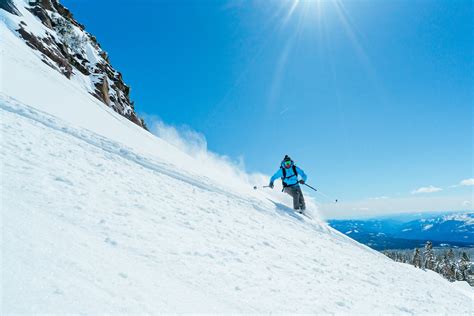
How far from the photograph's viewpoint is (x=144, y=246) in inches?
177

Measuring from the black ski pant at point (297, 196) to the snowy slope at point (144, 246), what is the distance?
Result: 369 cm

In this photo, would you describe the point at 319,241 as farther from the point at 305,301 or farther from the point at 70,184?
the point at 70,184

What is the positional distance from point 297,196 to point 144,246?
11.4 m

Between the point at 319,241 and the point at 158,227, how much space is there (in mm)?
6029

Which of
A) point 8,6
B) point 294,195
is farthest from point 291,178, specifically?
point 8,6

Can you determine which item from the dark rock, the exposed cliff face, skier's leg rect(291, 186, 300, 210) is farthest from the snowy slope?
the dark rock

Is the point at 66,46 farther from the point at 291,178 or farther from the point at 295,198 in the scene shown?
the point at 295,198

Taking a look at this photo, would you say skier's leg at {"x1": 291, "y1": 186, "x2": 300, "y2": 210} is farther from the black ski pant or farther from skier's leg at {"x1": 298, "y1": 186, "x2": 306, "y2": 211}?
skier's leg at {"x1": 298, "y1": 186, "x2": 306, "y2": 211}

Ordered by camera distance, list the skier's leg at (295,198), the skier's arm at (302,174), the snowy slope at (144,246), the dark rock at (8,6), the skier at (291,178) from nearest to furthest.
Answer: the snowy slope at (144,246) → the skier's leg at (295,198) → the skier at (291,178) → the skier's arm at (302,174) → the dark rock at (8,6)

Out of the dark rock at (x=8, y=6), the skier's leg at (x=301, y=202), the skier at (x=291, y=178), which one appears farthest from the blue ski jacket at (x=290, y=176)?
the dark rock at (x=8, y=6)

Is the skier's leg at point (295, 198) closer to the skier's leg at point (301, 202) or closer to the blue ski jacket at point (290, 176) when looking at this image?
the skier's leg at point (301, 202)

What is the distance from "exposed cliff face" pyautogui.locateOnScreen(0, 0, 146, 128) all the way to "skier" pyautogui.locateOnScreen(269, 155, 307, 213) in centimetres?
2445

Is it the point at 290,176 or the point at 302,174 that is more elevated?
the point at 302,174

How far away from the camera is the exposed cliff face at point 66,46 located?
29.1 m
